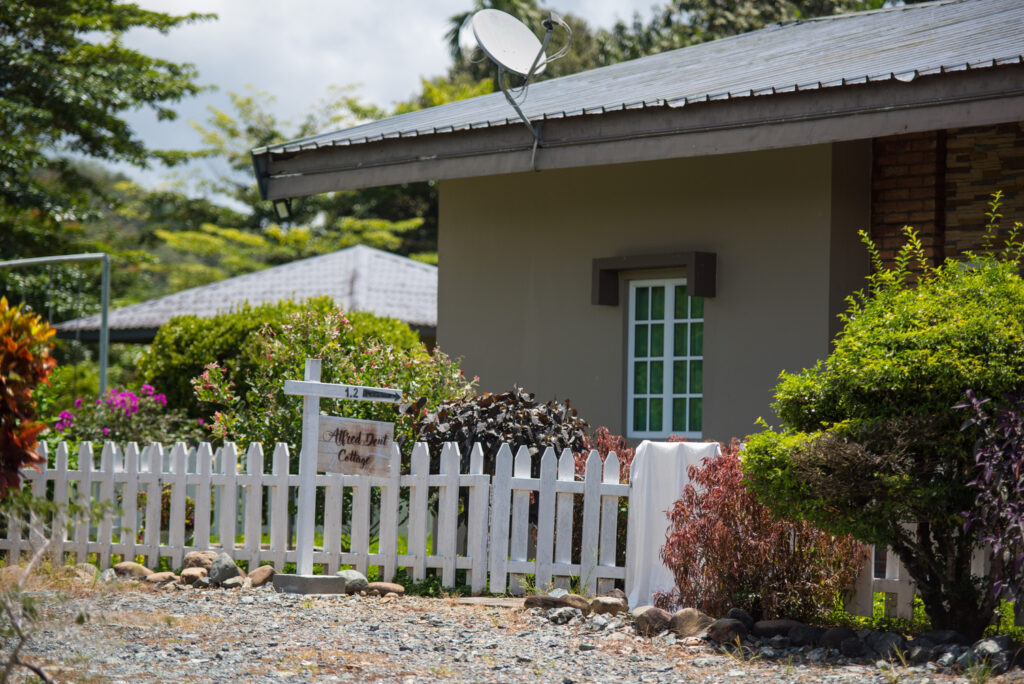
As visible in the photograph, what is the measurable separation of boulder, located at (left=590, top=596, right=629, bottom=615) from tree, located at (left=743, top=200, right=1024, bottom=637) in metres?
1.19

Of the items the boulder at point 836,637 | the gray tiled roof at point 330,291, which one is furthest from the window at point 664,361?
the gray tiled roof at point 330,291

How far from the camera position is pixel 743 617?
597 centimetres

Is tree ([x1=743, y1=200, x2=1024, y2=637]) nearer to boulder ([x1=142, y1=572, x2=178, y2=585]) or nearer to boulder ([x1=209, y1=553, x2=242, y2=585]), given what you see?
boulder ([x1=209, y1=553, x2=242, y2=585])

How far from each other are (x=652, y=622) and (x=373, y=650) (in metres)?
1.47

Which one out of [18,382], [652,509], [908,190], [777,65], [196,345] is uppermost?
[777,65]

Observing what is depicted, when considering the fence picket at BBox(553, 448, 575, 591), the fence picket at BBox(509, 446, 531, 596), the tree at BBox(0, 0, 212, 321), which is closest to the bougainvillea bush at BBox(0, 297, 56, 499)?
the fence picket at BBox(509, 446, 531, 596)

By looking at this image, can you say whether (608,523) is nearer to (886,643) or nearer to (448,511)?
(448,511)

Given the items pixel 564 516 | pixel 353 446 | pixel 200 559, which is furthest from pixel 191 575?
pixel 564 516

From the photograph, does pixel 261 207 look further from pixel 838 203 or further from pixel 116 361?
pixel 838 203

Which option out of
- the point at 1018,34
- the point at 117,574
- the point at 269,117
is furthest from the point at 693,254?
the point at 269,117

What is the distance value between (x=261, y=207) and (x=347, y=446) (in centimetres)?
2913

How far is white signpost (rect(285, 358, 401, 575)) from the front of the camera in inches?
296

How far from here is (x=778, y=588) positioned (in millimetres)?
6199

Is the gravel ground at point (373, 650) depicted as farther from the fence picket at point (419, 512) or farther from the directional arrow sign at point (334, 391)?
the directional arrow sign at point (334, 391)
